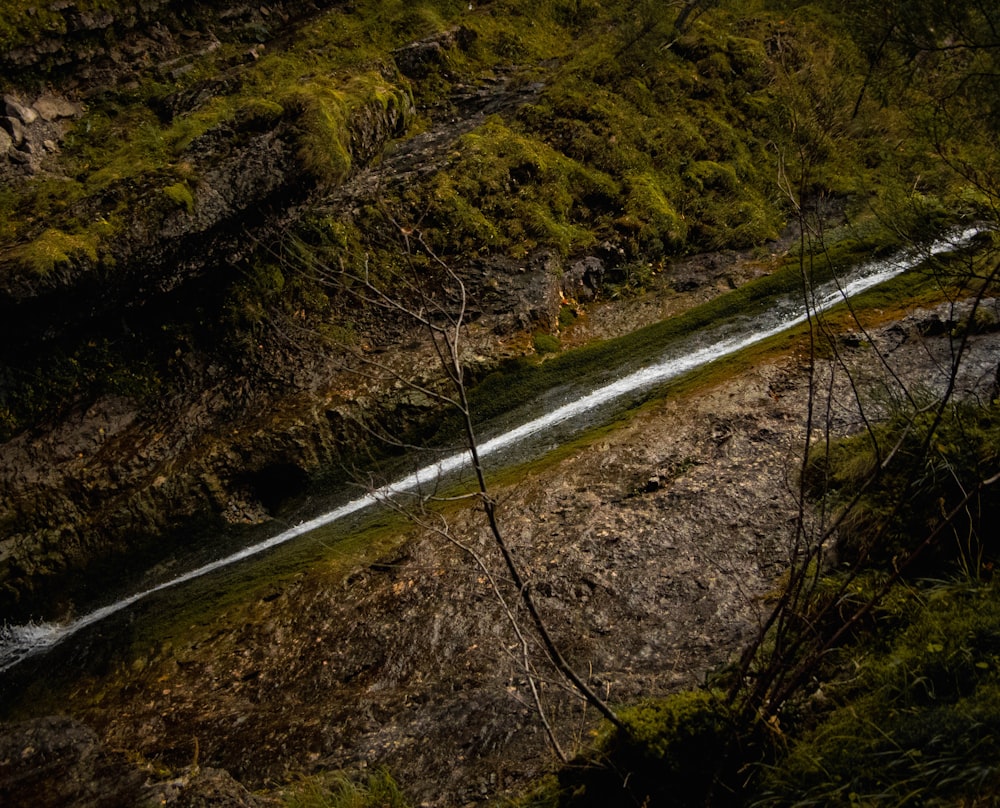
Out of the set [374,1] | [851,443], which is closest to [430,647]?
[851,443]

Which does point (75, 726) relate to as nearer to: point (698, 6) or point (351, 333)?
point (351, 333)

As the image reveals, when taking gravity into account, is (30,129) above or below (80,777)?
above

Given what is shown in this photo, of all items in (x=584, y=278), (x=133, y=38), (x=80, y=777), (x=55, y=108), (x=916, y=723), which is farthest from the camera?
(x=584, y=278)

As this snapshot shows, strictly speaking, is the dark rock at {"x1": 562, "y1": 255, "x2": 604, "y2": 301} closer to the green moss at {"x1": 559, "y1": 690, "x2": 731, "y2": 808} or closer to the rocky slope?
the rocky slope

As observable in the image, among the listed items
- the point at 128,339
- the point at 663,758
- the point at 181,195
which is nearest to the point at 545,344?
the point at 181,195

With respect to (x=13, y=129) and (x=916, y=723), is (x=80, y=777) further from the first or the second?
(x=13, y=129)

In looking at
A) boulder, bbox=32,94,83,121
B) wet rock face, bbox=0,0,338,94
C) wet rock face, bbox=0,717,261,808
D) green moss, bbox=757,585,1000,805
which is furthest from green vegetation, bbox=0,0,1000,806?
wet rock face, bbox=0,717,261,808

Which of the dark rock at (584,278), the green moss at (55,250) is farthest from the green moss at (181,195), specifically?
the dark rock at (584,278)

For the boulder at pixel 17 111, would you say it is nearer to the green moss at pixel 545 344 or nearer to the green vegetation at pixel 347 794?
the green moss at pixel 545 344

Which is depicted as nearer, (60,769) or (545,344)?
(60,769)
